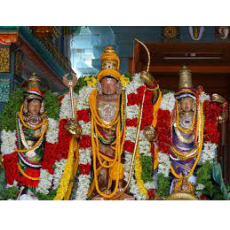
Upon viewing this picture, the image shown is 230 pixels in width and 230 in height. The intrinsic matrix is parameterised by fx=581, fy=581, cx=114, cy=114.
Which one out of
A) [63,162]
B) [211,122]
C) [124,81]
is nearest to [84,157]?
[63,162]

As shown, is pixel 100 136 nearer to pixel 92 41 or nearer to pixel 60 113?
pixel 60 113

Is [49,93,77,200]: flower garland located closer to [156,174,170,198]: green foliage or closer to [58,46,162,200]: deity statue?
[58,46,162,200]: deity statue

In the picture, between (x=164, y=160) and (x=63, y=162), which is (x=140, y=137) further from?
(x=63, y=162)

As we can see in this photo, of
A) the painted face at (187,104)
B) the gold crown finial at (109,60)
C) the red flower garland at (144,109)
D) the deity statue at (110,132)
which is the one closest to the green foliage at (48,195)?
the deity statue at (110,132)

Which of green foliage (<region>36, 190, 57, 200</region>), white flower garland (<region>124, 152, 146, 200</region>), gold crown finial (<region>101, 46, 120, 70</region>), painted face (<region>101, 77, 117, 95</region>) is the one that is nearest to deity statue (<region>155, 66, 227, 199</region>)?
white flower garland (<region>124, 152, 146, 200</region>)

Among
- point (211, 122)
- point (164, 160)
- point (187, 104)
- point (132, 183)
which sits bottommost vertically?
point (132, 183)

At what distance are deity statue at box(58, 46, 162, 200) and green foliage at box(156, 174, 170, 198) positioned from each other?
33 centimetres

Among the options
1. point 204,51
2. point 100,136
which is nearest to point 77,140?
point 100,136

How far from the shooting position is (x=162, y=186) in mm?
6754

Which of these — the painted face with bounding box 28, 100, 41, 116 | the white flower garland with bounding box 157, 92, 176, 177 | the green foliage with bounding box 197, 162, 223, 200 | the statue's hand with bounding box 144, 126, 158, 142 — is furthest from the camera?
the painted face with bounding box 28, 100, 41, 116

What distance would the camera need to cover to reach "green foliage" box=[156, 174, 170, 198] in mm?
6750

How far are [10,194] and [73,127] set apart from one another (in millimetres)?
1093

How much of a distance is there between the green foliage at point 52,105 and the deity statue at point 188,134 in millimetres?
1252

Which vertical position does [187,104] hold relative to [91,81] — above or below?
below
